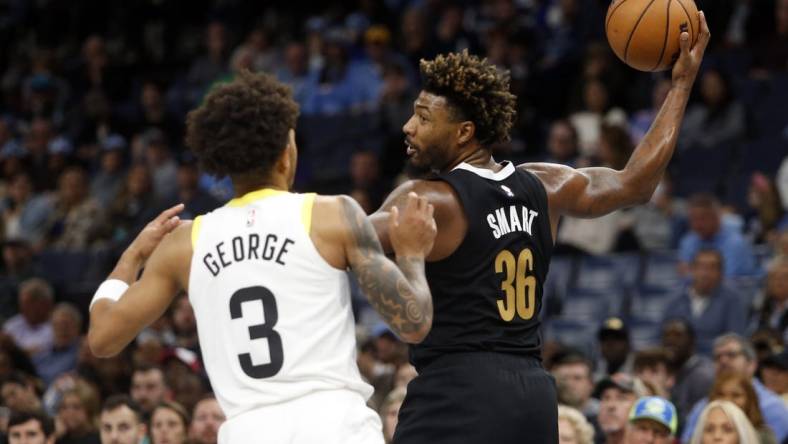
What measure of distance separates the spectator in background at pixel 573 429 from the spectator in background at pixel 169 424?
2.42 m

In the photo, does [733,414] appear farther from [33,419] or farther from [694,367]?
[33,419]

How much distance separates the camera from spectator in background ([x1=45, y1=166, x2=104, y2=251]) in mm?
15336

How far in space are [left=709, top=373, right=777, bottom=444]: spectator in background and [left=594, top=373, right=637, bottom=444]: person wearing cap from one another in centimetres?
59

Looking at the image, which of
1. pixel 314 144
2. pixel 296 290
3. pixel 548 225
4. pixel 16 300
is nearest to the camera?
pixel 296 290

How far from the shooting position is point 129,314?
14.1 ft

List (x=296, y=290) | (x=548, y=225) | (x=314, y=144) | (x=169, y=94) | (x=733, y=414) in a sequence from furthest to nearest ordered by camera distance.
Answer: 1. (x=169, y=94)
2. (x=314, y=144)
3. (x=733, y=414)
4. (x=548, y=225)
5. (x=296, y=290)

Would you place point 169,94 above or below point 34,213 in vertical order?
above

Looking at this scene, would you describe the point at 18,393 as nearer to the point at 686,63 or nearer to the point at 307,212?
the point at 686,63

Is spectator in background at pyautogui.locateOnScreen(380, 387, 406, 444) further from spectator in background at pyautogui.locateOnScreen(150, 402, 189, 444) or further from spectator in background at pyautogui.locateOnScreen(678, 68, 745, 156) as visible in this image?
spectator in background at pyautogui.locateOnScreen(678, 68, 745, 156)

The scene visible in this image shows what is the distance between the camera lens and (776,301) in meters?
10.4

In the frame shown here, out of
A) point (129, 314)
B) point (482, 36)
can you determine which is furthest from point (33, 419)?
point (482, 36)

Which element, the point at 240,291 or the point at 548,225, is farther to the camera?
the point at 548,225

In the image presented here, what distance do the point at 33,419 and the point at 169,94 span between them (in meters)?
9.48

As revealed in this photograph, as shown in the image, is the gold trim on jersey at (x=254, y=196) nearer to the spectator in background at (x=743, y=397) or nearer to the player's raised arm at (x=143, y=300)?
the player's raised arm at (x=143, y=300)
